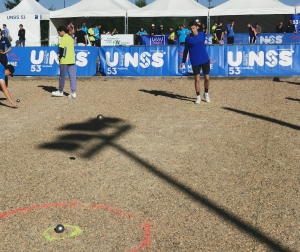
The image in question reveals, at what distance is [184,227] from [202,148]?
364 cm

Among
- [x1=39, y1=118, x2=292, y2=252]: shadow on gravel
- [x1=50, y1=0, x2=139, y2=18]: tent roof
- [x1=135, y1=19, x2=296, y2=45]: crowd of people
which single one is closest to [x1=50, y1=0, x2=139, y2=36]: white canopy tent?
[x1=50, y1=0, x2=139, y2=18]: tent roof

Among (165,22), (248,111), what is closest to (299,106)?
(248,111)

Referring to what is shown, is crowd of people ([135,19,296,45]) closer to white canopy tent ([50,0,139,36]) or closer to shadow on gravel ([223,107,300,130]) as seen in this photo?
white canopy tent ([50,0,139,36])

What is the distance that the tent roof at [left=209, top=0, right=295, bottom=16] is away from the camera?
31.3 metres

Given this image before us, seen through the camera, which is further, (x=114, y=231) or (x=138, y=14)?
(x=138, y=14)

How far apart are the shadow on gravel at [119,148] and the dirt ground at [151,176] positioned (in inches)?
0.7

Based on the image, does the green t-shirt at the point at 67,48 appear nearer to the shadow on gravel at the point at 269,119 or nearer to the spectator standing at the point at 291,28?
the shadow on gravel at the point at 269,119

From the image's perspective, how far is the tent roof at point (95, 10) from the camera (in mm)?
31922

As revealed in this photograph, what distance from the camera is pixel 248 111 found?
1307 centimetres

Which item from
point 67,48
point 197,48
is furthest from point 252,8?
point 197,48

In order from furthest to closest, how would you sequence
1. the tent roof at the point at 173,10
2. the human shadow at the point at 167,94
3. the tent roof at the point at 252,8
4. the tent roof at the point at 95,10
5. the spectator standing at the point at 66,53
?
the tent roof at the point at 95,10, the tent roof at the point at 173,10, the tent roof at the point at 252,8, the human shadow at the point at 167,94, the spectator standing at the point at 66,53

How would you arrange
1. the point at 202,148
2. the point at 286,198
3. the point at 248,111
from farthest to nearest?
the point at 248,111, the point at 202,148, the point at 286,198

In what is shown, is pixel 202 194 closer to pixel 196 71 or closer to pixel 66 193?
pixel 66 193

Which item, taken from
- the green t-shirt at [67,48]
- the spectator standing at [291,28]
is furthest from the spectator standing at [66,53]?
the spectator standing at [291,28]
